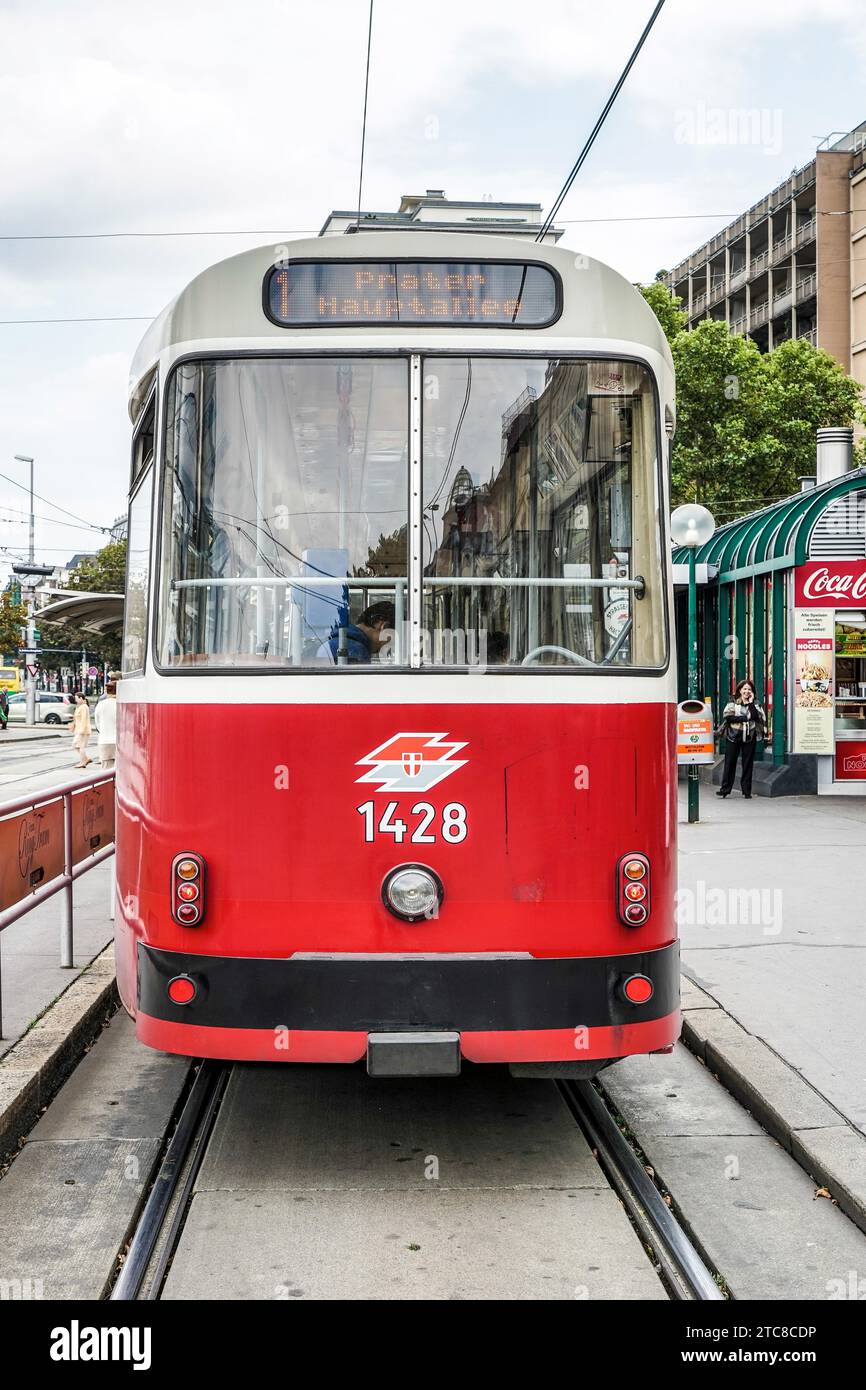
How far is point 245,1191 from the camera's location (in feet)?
16.4

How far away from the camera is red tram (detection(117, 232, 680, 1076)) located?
4.81m

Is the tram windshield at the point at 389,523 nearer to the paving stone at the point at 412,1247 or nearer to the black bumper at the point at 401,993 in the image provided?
the black bumper at the point at 401,993

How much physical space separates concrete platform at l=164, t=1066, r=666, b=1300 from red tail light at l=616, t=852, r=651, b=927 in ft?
3.22

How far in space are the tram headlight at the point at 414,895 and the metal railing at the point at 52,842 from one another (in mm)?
2440

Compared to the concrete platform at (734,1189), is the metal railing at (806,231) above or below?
above

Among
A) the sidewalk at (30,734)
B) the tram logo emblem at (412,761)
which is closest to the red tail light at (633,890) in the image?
the tram logo emblem at (412,761)

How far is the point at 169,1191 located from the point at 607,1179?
1.55 metres

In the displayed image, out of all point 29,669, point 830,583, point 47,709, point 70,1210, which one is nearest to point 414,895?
point 70,1210

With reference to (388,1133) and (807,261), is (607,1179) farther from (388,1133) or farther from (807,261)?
(807,261)

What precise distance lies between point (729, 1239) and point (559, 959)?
104 centimetres

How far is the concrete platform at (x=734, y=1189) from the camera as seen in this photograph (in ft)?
14.4

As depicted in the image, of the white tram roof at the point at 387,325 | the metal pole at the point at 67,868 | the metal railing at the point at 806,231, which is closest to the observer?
the white tram roof at the point at 387,325

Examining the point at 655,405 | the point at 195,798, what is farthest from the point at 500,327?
the point at 195,798
